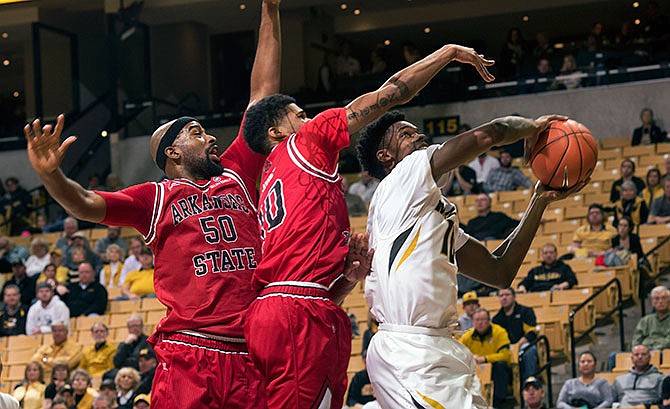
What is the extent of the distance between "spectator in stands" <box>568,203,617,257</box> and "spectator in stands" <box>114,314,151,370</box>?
4.99 m

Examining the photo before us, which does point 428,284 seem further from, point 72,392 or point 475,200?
point 475,200

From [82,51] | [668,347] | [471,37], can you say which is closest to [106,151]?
[82,51]

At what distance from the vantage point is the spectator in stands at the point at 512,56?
65.8 feet

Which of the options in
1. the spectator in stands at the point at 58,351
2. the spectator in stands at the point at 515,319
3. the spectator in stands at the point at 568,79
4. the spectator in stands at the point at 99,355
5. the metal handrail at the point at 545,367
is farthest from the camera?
the spectator in stands at the point at 568,79

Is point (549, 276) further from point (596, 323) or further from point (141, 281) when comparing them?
point (141, 281)

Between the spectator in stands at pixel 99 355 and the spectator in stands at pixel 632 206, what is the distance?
6.02m

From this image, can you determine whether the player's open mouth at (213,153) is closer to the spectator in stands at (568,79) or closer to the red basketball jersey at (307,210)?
the red basketball jersey at (307,210)

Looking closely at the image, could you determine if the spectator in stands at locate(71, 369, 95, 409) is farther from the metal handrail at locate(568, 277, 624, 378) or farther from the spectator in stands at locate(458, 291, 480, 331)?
the metal handrail at locate(568, 277, 624, 378)

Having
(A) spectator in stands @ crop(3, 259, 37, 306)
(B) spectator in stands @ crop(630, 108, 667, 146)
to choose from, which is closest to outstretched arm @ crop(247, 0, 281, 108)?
(A) spectator in stands @ crop(3, 259, 37, 306)

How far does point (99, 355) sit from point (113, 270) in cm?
249

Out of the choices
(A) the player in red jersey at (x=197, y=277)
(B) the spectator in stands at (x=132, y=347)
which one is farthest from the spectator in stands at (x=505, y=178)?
(A) the player in red jersey at (x=197, y=277)

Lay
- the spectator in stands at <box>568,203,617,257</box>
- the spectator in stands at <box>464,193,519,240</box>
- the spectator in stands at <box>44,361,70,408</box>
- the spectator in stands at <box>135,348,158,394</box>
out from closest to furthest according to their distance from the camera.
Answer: the spectator in stands at <box>135,348,158,394</box> → the spectator in stands at <box>44,361,70,408</box> → the spectator in stands at <box>568,203,617,257</box> → the spectator in stands at <box>464,193,519,240</box>

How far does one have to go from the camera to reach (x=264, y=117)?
210 inches

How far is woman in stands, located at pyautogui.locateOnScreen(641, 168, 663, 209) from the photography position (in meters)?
13.6
